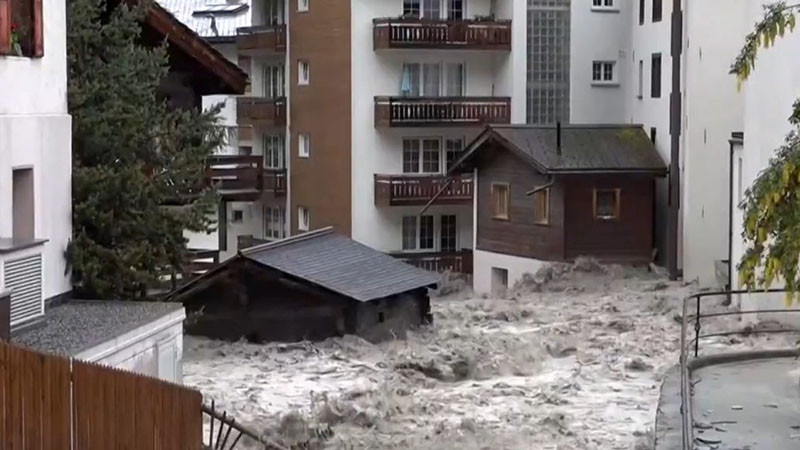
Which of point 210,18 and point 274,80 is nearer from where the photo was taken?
point 274,80

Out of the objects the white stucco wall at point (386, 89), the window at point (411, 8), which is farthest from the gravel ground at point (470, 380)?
the window at point (411, 8)

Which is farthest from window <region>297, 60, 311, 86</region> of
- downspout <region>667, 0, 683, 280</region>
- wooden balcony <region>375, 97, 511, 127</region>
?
downspout <region>667, 0, 683, 280</region>

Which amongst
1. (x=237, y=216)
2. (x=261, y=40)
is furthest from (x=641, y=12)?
(x=237, y=216)

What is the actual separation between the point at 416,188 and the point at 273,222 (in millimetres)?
7156

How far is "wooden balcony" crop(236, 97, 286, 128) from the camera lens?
46.0 metres

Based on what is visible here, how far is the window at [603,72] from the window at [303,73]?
9.10m

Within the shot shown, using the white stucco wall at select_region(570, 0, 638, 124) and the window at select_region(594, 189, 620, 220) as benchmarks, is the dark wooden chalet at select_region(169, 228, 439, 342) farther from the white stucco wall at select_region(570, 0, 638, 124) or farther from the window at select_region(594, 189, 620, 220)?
the white stucco wall at select_region(570, 0, 638, 124)

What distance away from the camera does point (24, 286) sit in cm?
1485

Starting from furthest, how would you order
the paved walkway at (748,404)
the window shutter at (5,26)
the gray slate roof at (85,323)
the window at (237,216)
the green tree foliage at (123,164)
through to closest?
the window at (237,216) < the green tree foliage at (123,164) < the paved walkway at (748,404) < the window shutter at (5,26) < the gray slate roof at (85,323)

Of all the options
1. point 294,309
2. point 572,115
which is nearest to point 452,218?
point 572,115

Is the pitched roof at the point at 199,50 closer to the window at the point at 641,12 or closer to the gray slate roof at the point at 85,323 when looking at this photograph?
the gray slate roof at the point at 85,323

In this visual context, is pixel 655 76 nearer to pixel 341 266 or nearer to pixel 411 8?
pixel 411 8

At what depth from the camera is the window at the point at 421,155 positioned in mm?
43750

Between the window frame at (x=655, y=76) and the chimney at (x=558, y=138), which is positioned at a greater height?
the window frame at (x=655, y=76)
